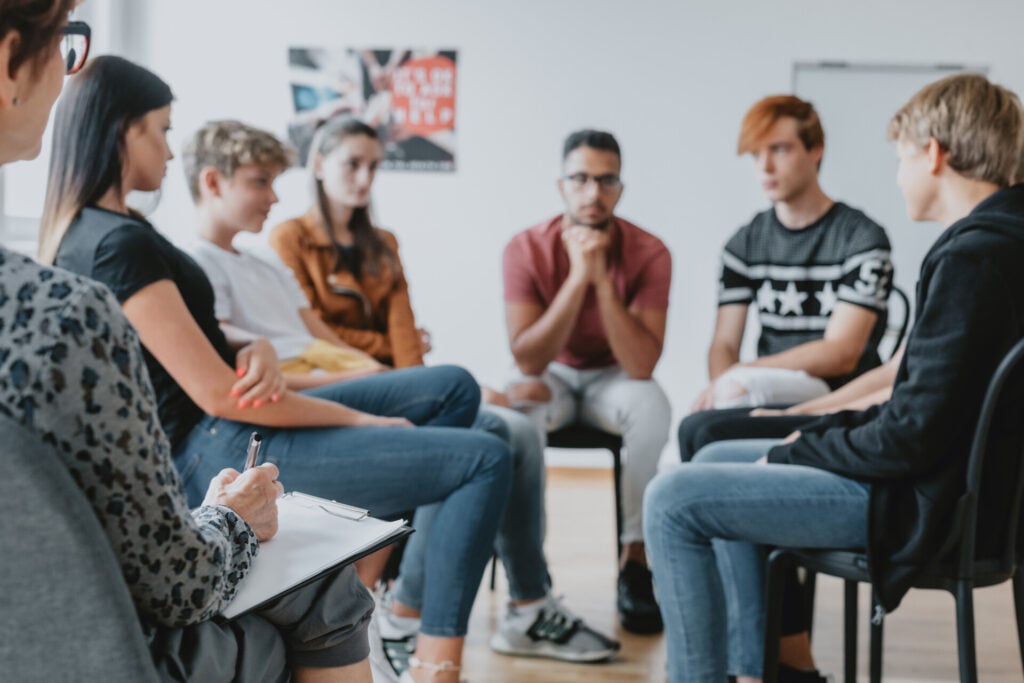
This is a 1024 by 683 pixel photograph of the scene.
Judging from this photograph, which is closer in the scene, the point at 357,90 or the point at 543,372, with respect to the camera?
the point at 543,372

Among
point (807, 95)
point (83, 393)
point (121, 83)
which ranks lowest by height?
point (83, 393)

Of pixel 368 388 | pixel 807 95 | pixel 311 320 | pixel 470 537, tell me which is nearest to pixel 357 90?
pixel 807 95

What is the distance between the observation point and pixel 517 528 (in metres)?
2.37

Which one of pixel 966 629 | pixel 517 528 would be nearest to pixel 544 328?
pixel 517 528

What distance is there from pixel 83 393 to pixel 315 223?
6.52ft

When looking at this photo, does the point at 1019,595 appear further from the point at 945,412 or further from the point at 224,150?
the point at 224,150

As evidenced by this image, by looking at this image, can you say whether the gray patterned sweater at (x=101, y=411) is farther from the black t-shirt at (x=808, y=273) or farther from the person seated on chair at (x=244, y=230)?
the black t-shirt at (x=808, y=273)

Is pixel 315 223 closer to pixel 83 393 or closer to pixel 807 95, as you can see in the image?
pixel 83 393

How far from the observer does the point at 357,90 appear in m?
5.03

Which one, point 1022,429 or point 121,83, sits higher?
point 121,83

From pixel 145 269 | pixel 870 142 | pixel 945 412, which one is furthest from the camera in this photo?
pixel 870 142

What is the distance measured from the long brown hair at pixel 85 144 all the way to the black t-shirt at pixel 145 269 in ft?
0.12

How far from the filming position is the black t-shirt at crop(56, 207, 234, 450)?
5.15 ft

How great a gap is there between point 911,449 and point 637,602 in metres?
1.25
